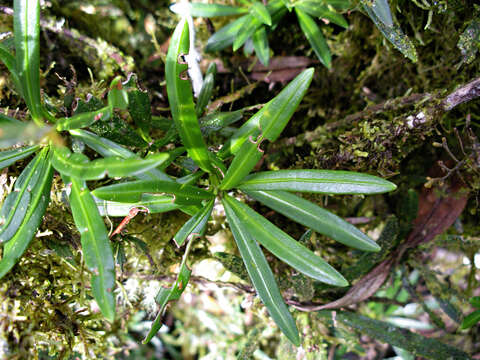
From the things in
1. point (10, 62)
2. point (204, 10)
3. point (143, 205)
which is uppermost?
point (204, 10)

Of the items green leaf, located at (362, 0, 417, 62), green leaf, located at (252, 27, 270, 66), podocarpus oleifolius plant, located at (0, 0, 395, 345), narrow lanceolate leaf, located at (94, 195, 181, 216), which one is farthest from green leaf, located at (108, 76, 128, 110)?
green leaf, located at (362, 0, 417, 62)

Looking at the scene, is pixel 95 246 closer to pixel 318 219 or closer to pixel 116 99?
pixel 116 99

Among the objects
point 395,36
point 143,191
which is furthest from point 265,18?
point 143,191

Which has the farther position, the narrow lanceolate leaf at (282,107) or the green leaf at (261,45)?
the green leaf at (261,45)

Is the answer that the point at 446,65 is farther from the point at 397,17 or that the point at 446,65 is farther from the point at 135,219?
the point at 135,219

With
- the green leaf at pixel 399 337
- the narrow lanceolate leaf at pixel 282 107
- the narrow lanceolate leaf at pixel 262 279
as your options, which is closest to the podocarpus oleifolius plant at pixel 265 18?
the narrow lanceolate leaf at pixel 282 107

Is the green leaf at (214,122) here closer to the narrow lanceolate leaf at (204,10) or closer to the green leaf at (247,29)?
the green leaf at (247,29)

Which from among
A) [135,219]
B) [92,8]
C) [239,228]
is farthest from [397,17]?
[92,8]
